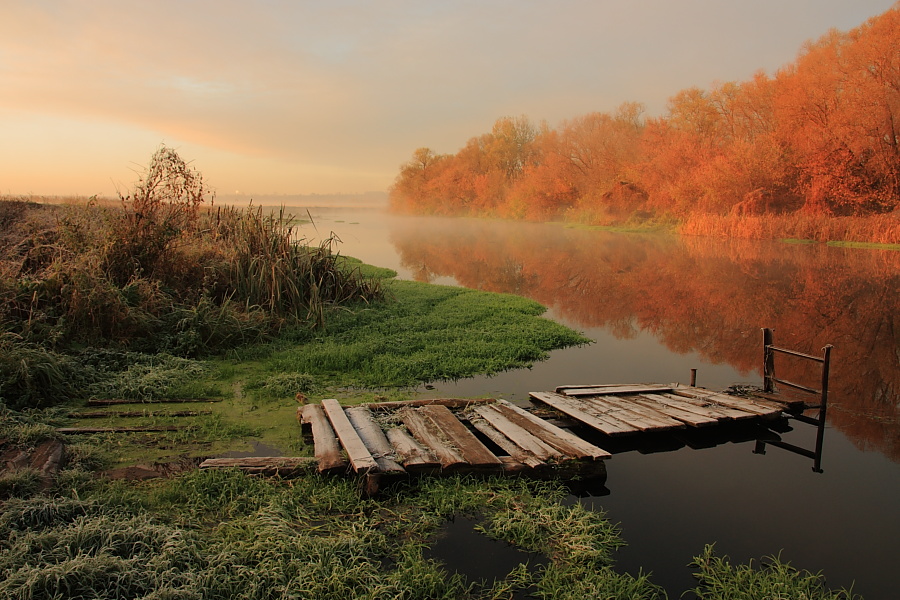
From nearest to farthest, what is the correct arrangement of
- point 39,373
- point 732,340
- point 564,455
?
point 564,455
point 39,373
point 732,340

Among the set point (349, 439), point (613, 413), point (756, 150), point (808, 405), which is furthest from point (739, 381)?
point (756, 150)

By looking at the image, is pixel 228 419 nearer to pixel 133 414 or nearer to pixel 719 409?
pixel 133 414

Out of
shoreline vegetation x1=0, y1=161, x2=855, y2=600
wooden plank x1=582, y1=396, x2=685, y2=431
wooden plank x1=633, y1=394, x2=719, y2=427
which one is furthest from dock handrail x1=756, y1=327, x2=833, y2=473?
shoreline vegetation x1=0, y1=161, x2=855, y2=600

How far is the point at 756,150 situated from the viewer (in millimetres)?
32406

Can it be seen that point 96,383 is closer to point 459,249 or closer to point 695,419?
point 695,419

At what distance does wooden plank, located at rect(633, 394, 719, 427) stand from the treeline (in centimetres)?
2849

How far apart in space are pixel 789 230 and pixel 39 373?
108 ft

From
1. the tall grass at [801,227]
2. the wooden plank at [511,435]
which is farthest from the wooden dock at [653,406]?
the tall grass at [801,227]

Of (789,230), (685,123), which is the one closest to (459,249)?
(789,230)

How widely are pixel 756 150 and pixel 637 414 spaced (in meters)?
32.0

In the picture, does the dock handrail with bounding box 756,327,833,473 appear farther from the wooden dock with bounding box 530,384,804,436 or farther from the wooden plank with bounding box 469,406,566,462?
the wooden plank with bounding box 469,406,566,462

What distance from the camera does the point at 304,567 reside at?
11.0ft

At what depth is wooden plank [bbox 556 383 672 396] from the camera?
689cm

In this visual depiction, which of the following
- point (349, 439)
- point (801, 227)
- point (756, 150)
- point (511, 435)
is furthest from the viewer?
point (756, 150)
